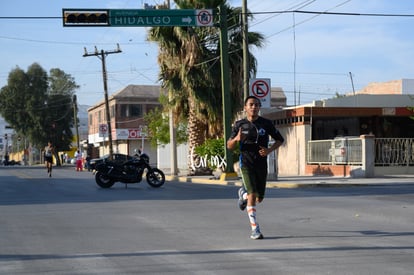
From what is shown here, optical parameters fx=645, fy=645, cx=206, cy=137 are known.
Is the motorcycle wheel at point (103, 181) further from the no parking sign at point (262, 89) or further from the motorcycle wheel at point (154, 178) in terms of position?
the no parking sign at point (262, 89)

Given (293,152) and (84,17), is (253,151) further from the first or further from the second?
(293,152)

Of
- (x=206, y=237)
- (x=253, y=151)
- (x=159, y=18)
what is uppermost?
(x=159, y=18)

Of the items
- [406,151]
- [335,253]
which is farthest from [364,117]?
[335,253]

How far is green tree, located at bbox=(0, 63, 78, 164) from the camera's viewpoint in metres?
76.8

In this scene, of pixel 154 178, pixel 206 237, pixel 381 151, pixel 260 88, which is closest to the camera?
pixel 206 237

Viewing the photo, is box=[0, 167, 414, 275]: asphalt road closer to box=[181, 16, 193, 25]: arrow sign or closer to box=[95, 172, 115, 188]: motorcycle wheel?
box=[95, 172, 115, 188]: motorcycle wheel

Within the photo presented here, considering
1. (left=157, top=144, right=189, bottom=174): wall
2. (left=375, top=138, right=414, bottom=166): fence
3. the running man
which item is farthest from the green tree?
the running man

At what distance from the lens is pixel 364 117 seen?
106 feet

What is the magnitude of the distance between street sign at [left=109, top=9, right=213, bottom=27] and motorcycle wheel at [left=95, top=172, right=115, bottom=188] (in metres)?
5.26

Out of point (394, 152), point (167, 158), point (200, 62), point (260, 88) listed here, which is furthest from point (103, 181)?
point (167, 158)

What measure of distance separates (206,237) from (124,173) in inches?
509

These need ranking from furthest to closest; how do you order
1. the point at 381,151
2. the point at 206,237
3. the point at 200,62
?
1. the point at 200,62
2. the point at 381,151
3. the point at 206,237

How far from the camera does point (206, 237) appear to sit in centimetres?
938

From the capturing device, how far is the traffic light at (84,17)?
21781 millimetres
